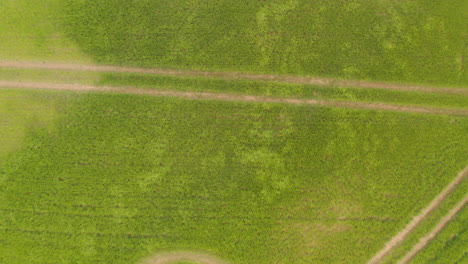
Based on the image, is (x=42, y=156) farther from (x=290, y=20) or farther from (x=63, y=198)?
→ (x=290, y=20)

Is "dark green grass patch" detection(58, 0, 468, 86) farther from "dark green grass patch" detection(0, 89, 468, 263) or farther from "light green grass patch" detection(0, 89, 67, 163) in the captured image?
"light green grass patch" detection(0, 89, 67, 163)

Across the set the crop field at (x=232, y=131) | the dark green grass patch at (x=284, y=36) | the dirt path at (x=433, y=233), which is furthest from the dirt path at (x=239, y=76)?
the dirt path at (x=433, y=233)

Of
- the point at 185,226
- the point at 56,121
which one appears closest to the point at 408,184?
the point at 185,226

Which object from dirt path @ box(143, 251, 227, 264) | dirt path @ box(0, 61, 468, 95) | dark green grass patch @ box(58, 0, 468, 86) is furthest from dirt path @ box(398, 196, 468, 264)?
dirt path @ box(143, 251, 227, 264)

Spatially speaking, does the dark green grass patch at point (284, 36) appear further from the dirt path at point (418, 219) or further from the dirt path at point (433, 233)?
the dirt path at point (433, 233)

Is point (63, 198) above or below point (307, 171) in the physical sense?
below
